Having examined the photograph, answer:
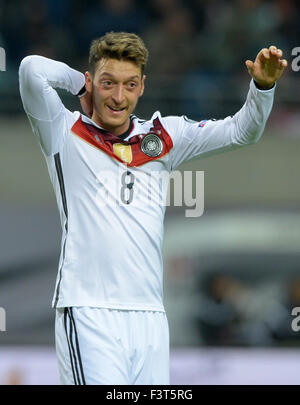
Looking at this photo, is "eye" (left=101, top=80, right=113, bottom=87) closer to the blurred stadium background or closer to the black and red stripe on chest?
the black and red stripe on chest

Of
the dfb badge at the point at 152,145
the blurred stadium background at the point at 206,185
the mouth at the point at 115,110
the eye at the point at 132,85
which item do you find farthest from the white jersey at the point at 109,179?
the blurred stadium background at the point at 206,185

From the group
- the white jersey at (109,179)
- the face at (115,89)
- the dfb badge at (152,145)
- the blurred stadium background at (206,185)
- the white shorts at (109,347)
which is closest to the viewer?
the white shorts at (109,347)

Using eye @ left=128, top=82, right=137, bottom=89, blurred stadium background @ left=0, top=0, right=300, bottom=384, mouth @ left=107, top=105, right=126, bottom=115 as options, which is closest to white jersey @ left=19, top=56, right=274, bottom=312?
mouth @ left=107, top=105, right=126, bottom=115

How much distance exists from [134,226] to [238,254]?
251 inches

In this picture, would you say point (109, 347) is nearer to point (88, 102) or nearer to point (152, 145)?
point (152, 145)

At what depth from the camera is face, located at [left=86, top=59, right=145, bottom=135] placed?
429cm

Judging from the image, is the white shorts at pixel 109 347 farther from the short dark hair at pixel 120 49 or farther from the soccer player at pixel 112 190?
the short dark hair at pixel 120 49

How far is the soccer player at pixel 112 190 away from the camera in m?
4.13

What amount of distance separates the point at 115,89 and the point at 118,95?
41 mm

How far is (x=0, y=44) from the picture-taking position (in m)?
10.9

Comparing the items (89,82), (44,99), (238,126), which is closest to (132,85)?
(89,82)

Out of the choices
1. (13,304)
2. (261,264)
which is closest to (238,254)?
(261,264)

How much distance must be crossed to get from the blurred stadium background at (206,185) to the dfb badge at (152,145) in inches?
189

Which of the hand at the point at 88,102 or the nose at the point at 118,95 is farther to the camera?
the hand at the point at 88,102
